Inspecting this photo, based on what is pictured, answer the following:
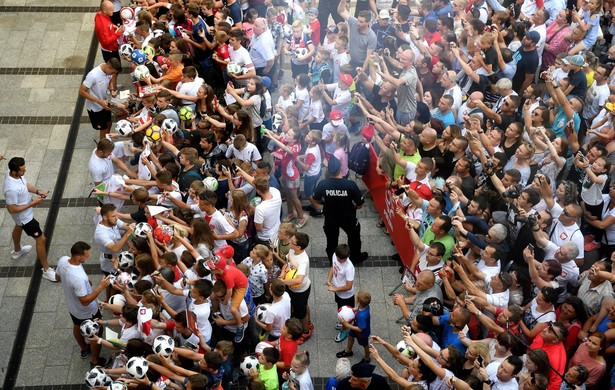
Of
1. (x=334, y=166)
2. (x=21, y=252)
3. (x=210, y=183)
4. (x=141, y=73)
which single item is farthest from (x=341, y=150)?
(x=21, y=252)

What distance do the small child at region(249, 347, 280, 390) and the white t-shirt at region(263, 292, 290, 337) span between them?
765 millimetres

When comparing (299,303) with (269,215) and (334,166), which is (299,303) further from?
(334,166)

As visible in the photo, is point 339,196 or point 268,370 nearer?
point 268,370

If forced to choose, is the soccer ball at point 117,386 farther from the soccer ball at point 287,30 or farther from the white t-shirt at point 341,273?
the soccer ball at point 287,30

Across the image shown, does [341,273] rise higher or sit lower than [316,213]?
higher

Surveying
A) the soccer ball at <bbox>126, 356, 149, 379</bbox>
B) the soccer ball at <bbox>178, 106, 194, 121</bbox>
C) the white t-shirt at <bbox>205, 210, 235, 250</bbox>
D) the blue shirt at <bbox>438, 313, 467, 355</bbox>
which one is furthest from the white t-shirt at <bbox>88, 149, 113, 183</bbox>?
the blue shirt at <bbox>438, 313, 467, 355</bbox>

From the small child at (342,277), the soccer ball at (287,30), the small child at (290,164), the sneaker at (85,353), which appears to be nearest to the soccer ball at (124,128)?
the small child at (290,164)

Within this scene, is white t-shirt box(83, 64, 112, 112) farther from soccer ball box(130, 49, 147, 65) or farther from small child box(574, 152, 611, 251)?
small child box(574, 152, 611, 251)

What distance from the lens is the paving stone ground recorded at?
9.60 metres

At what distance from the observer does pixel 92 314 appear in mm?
9148

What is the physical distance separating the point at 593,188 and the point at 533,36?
3.32 metres

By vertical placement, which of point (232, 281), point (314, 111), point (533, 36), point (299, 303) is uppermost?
point (533, 36)

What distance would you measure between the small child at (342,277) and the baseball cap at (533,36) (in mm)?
5013

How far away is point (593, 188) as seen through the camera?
377 inches
